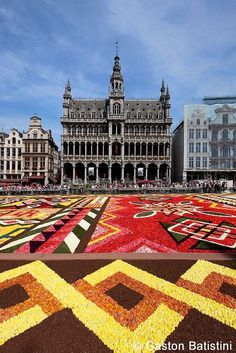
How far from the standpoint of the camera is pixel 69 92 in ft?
230

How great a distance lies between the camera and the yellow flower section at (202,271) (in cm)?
623

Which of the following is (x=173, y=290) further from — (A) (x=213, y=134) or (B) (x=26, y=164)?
(A) (x=213, y=134)

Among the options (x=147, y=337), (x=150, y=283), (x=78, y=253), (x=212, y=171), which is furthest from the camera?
(x=212, y=171)

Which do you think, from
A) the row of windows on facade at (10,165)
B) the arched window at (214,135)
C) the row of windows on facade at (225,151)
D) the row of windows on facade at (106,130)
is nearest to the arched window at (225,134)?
the arched window at (214,135)

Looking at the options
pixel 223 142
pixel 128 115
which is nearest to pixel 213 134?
pixel 223 142

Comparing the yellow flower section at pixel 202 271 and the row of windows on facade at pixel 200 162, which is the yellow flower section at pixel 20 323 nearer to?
the yellow flower section at pixel 202 271

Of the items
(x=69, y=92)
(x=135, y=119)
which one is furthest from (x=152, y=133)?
(x=69, y=92)

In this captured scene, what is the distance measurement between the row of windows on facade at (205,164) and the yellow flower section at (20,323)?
64.3 metres

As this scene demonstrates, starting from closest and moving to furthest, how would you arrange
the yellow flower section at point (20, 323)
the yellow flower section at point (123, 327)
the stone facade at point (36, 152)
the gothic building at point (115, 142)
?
the yellow flower section at point (123, 327), the yellow flower section at point (20, 323), the stone facade at point (36, 152), the gothic building at point (115, 142)

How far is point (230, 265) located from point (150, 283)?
2.97 metres

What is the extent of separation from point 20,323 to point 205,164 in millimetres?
66403

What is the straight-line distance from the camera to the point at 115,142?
65688 millimetres

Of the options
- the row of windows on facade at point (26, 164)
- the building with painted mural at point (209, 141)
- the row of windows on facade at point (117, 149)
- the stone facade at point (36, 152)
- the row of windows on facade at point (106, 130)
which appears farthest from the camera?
the row of windows on facade at point (106, 130)

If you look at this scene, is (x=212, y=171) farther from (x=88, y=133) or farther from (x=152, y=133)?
(x=88, y=133)
